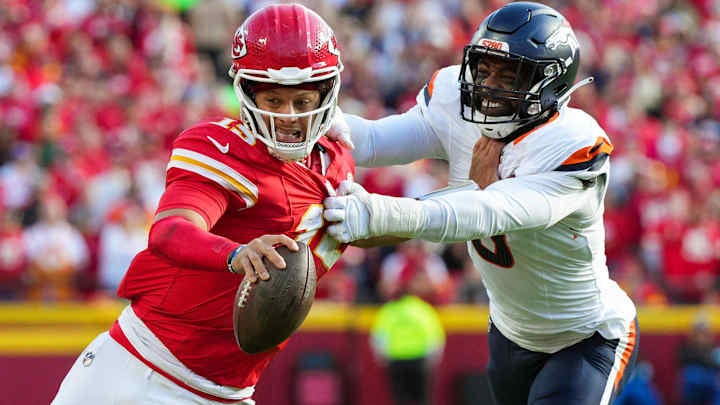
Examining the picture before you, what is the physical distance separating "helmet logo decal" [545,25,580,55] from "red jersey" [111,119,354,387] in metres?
0.89

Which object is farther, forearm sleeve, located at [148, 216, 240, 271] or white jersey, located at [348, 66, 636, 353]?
white jersey, located at [348, 66, 636, 353]

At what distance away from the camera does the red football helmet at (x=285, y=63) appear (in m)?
3.28

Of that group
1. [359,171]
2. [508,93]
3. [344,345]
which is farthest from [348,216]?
[359,171]

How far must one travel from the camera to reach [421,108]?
413cm

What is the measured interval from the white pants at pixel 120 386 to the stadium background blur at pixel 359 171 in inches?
177

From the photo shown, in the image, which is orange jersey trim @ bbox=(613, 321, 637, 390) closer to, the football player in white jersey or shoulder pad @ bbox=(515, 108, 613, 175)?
the football player in white jersey

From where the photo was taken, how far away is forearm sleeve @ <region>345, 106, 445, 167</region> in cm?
400

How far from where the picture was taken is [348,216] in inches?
127

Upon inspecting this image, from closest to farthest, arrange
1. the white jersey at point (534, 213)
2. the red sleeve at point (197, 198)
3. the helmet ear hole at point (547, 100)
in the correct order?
the red sleeve at point (197, 198)
the white jersey at point (534, 213)
the helmet ear hole at point (547, 100)

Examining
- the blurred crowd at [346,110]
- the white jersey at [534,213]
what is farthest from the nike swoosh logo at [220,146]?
the blurred crowd at [346,110]

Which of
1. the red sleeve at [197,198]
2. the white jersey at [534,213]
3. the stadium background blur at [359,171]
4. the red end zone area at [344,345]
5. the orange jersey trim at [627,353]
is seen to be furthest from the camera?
the stadium background blur at [359,171]

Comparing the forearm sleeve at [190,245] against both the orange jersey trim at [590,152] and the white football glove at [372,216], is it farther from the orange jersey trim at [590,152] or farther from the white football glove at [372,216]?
the orange jersey trim at [590,152]

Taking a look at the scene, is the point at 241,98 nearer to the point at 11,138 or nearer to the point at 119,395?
the point at 119,395

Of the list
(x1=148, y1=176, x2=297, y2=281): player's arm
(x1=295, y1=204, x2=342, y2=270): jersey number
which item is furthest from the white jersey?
(x1=148, y1=176, x2=297, y2=281): player's arm
